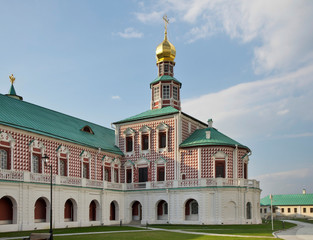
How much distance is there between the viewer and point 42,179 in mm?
36062

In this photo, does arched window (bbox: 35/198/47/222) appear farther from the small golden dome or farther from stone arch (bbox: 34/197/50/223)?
the small golden dome

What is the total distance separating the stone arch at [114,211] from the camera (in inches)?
1837

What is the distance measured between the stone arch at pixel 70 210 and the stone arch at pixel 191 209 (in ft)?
39.5

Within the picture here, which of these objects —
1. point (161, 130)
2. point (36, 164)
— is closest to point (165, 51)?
point (161, 130)

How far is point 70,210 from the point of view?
133 ft

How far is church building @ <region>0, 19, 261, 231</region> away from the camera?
35312 millimetres

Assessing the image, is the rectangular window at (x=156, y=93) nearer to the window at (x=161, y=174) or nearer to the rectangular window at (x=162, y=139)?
the rectangular window at (x=162, y=139)

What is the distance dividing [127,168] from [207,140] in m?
10.6

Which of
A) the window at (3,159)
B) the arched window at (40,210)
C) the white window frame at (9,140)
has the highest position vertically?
the white window frame at (9,140)

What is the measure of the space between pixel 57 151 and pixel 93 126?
41.7 ft

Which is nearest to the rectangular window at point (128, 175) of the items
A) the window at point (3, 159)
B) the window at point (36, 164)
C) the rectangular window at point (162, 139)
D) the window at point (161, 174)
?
the window at point (161, 174)

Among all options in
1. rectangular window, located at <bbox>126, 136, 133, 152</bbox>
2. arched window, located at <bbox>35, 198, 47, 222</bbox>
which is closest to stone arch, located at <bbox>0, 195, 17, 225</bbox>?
arched window, located at <bbox>35, 198, 47, 222</bbox>

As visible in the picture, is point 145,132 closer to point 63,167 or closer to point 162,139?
point 162,139

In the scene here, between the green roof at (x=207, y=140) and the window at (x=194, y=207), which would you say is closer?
the window at (x=194, y=207)
